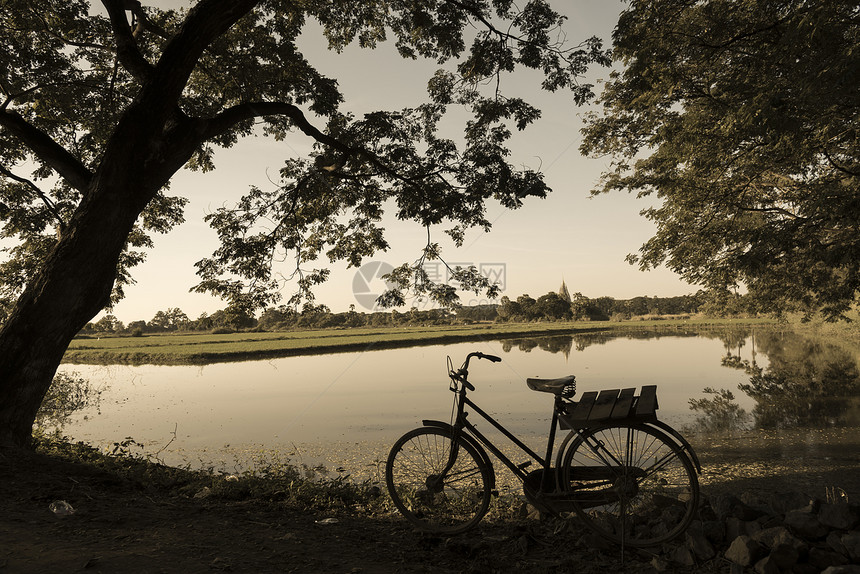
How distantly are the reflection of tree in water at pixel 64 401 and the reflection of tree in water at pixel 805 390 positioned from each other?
18307mm

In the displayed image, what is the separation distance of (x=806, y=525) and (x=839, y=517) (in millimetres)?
228

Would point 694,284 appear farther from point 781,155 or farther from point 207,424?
point 207,424

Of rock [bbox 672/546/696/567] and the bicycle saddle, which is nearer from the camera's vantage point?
rock [bbox 672/546/696/567]

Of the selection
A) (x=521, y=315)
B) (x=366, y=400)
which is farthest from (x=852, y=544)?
(x=521, y=315)

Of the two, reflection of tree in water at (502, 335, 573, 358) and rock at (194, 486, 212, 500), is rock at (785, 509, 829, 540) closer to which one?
rock at (194, 486, 212, 500)

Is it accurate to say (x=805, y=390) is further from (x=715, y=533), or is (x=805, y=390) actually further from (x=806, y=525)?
(x=715, y=533)

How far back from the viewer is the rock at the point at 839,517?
3.11 m

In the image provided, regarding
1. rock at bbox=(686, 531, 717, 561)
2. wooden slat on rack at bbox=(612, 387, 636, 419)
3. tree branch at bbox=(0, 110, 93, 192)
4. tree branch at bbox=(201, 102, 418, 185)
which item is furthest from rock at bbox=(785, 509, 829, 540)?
tree branch at bbox=(0, 110, 93, 192)

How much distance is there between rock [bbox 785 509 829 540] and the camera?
10.3 ft

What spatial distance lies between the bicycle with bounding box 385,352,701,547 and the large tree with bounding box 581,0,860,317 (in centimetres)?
439

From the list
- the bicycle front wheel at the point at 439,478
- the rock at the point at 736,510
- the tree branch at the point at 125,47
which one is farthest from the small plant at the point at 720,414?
the tree branch at the point at 125,47

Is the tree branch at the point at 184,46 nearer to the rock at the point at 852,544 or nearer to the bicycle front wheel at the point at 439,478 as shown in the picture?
the bicycle front wheel at the point at 439,478

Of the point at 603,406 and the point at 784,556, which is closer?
the point at 784,556

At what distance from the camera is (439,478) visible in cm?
390
